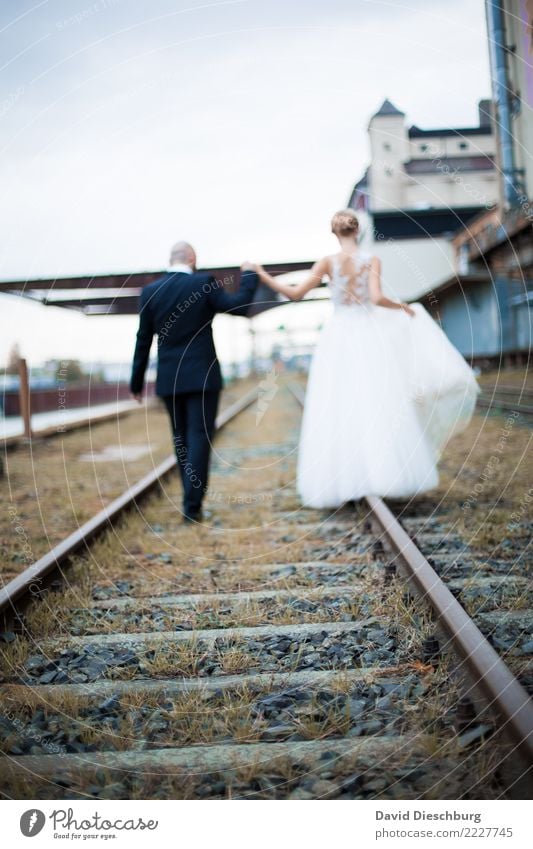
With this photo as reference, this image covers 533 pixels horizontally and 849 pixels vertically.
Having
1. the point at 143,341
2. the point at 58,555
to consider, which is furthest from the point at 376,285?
the point at 58,555

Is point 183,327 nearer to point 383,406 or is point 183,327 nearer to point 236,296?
point 236,296

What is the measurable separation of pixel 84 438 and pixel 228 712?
9.92 meters

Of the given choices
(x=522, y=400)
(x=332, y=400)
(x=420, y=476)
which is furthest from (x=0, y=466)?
(x=522, y=400)

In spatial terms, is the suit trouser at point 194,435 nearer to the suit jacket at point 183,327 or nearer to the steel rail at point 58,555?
the suit jacket at point 183,327

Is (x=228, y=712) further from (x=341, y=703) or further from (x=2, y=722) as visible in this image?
(x=2, y=722)

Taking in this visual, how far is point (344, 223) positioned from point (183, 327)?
115cm

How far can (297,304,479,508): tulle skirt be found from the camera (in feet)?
14.9

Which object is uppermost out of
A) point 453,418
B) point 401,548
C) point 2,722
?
point 453,418

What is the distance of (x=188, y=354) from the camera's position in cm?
473

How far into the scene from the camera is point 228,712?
7.36ft

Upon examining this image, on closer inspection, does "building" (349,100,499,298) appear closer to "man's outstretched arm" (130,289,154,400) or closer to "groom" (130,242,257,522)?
"groom" (130,242,257,522)

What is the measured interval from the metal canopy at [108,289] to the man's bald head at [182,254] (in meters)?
0.14
